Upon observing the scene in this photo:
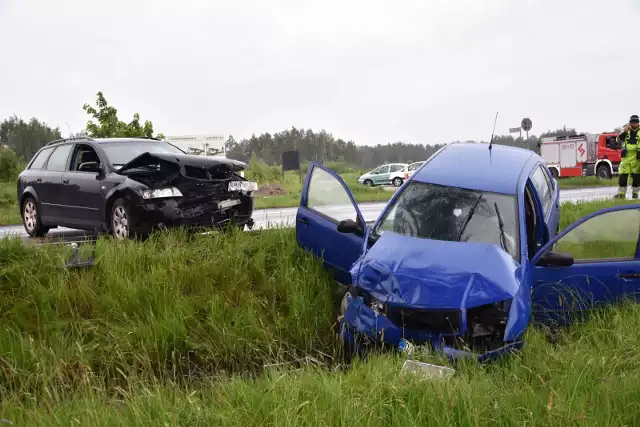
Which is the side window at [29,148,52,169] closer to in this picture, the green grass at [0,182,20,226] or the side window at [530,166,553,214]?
the green grass at [0,182,20,226]

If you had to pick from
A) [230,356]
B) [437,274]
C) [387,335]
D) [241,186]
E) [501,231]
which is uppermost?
[241,186]

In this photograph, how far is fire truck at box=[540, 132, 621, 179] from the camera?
94.9ft

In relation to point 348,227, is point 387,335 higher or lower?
lower

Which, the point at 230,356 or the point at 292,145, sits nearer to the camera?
the point at 230,356

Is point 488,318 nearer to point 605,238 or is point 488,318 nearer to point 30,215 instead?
point 605,238

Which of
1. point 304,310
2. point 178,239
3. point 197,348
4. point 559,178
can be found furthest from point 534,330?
point 559,178

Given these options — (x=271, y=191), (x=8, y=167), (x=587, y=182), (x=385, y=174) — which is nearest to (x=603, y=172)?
(x=587, y=182)

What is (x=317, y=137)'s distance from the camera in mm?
75625

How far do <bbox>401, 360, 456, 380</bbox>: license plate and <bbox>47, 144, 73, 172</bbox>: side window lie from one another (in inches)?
289

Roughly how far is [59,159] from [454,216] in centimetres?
696

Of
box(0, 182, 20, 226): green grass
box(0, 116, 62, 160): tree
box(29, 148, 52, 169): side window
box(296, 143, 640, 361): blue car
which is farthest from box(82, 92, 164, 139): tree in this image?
box(0, 116, 62, 160): tree

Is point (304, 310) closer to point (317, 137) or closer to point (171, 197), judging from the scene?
point (171, 197)

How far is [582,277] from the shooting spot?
→ 16.5 feet

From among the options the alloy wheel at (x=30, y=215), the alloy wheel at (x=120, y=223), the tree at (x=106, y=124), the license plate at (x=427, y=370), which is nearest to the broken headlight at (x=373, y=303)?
the license plate at (x=427, y=370)
